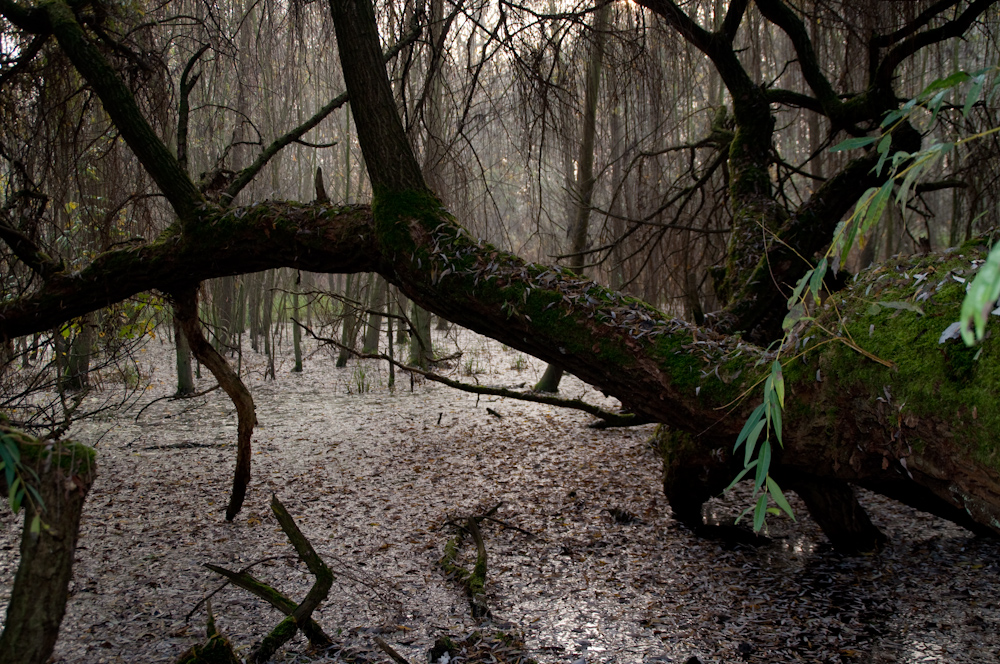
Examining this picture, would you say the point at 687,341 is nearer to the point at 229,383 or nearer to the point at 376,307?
the point at 229,383

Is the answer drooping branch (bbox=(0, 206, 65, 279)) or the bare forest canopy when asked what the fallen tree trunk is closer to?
the bare forest canopy

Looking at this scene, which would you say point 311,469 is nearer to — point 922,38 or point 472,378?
point 472,378

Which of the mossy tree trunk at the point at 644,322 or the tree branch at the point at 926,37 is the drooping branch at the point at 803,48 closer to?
the mossy tree trunk at the point at 644,322

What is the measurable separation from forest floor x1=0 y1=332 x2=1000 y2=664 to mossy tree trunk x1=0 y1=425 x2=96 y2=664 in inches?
45.2

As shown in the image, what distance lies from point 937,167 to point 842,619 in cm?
889

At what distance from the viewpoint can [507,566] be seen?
3.21 m

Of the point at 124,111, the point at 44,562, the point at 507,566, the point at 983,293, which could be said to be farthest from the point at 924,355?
the point at 124,111

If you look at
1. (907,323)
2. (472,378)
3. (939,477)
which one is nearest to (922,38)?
(907,323)

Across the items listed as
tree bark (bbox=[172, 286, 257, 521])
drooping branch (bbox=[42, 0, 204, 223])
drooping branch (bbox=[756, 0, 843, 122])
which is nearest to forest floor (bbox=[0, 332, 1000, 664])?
tree bark (bbox=[172, 286, 257, 521])

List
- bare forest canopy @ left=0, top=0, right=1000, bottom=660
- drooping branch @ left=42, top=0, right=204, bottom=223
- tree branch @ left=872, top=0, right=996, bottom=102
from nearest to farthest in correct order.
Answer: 1. bare forest canopy @ left=0, top=0, right=1000, bottom=660
2. drooping branch @ left=42, top=0, right=204, bottom=223
3. tree branch @ left=872, top=0, right=996, bottom=102

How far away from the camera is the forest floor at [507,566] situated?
245 centimetres

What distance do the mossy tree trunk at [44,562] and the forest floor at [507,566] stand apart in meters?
1.15

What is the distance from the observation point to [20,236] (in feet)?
11.1

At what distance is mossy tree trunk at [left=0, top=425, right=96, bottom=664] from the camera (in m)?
1.35
